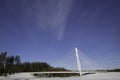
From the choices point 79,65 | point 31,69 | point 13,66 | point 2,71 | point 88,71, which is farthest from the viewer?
point 31,69

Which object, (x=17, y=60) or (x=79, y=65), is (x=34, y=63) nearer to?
(x=17, y=60)

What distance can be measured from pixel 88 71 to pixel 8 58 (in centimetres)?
3332

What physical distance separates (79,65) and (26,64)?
62.3 m

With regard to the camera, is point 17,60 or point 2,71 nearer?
point 2,71

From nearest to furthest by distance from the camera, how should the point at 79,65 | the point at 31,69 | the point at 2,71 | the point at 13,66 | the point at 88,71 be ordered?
the point at 79,65
the point at 88,71
the point at 2,71
the point at 13,66
the point at 31,69

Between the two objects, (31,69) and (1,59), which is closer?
(1,59)

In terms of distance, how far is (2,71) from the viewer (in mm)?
62156

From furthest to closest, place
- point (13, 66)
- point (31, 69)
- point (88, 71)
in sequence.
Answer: point (31, 69)
point (13, 66)
point (88, 71)

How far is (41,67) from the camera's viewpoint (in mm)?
101000

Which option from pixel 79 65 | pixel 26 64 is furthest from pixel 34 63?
pixel 79 65

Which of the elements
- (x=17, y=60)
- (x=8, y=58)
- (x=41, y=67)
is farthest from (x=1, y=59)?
(x=41, y=67)

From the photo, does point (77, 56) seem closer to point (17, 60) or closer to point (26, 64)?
point (17, 60)

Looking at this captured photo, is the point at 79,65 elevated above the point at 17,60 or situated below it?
below

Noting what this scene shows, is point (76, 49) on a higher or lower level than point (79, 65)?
higher
